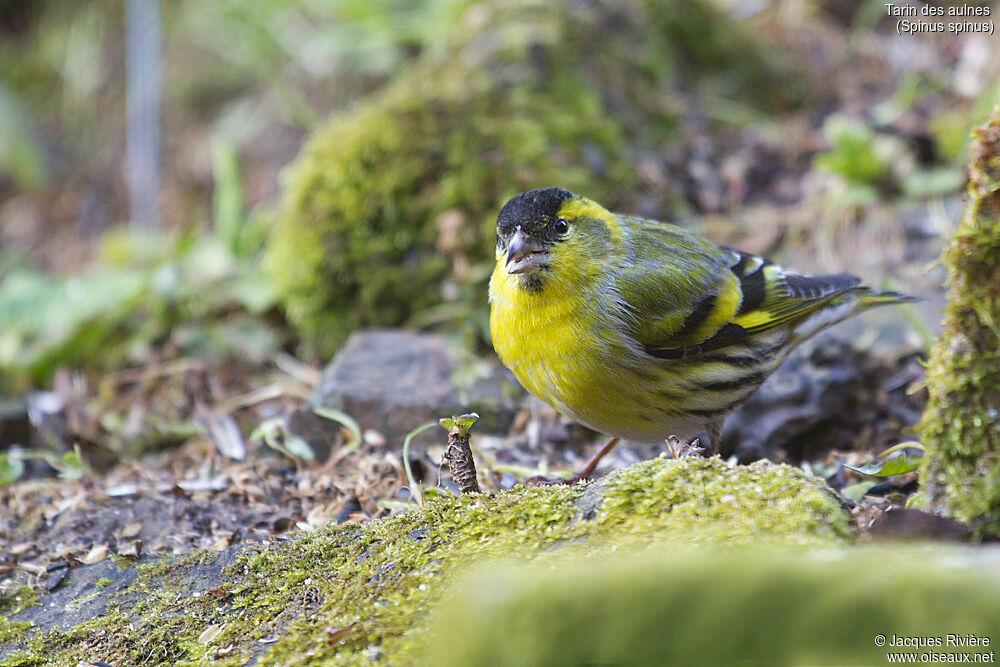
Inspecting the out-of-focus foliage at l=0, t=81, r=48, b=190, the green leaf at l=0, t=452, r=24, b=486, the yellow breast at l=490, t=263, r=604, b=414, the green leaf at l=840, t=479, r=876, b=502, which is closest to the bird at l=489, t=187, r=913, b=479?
the yellow breast at l=490, t=263, r=604, b=414

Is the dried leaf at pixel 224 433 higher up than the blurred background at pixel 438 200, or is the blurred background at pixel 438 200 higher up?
the blurred background at pixel 438 200

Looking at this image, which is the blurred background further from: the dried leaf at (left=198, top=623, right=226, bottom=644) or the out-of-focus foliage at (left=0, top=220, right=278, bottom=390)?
the dried leaf at (left=198, top=623, right=226, bottom=644)

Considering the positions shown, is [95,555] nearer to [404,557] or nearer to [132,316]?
[404,557]

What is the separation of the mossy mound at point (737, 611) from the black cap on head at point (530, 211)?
2.11 m

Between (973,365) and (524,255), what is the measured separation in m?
1.88

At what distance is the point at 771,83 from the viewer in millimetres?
7809

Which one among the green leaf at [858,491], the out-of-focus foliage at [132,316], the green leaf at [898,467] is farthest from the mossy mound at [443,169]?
the green leaf at [898,467]

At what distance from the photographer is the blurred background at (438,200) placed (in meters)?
4.82

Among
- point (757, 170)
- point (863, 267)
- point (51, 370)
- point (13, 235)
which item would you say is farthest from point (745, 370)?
point (13, 235)

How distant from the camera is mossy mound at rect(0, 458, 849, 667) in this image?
6.79 ft

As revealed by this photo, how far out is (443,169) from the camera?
5.66 m

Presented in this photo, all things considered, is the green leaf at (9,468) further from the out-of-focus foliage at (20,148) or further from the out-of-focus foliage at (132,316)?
the out-of-focus foliage at (20,148)

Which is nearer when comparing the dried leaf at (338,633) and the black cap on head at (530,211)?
the dried leaf at (338,633)

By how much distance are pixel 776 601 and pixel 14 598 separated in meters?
2.58
